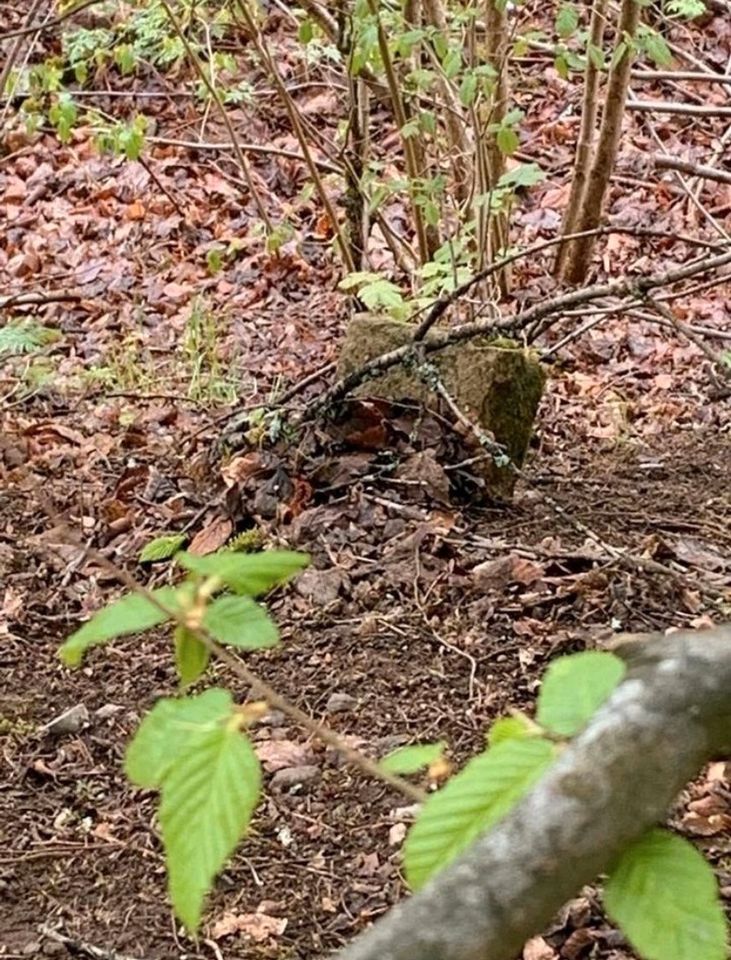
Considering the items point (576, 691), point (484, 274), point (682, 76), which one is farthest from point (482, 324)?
point (682, 76)

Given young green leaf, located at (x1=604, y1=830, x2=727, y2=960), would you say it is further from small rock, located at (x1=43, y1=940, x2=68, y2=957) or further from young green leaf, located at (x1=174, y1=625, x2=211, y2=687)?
small rock, located at (x1=43, y1=940, x2=68, y2=957)

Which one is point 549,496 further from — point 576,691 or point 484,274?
point 576,691

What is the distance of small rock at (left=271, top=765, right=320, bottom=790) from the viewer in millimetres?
2676

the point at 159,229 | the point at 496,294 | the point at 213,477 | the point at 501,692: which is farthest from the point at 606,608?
the point at 159,229

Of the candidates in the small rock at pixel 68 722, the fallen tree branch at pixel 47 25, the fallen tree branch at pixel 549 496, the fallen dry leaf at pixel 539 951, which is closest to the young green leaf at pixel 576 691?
the fallen dry leaf at pixel 539 951

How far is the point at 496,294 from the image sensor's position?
540 centimetres

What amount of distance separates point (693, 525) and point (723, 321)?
265cm

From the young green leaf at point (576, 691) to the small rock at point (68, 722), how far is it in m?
2.21

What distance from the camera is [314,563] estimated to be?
3508 millimetres

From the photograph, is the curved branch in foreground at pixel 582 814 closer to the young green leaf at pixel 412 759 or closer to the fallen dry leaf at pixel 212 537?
the young green leaf at pixel 412 759

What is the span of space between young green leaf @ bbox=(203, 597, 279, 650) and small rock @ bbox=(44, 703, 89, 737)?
2012mm

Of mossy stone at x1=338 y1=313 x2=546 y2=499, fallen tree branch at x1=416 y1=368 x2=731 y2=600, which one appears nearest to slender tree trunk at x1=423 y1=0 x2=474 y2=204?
mossy stone at x1=338 y1=313 x2=546 y2=499

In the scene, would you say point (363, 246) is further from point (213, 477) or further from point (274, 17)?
point (274, 17)

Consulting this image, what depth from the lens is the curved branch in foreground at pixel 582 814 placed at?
77cm
